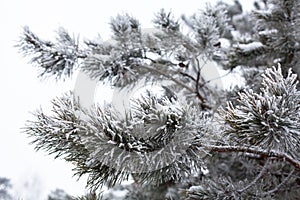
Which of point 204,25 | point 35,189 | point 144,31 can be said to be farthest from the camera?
point 35,189

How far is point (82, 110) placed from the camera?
65 centimetres

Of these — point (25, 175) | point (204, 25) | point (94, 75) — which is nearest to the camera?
point (94, 75)

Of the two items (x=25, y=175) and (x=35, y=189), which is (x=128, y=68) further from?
(x=25, y=175)

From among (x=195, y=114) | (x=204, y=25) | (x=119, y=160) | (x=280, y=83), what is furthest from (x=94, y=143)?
(x=204, y=25)

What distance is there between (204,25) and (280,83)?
2.97 feet

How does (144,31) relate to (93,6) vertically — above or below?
below

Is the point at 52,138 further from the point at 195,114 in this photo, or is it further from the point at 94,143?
the point at 195,114

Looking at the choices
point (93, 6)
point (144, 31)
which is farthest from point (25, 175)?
point (144, 31)

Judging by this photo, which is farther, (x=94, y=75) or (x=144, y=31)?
(x=144, y=31)

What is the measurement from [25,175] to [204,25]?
8712mm

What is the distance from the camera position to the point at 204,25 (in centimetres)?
143

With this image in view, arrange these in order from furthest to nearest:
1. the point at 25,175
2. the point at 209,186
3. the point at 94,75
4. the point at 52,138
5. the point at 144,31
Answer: the point at 25,175 → the point at 144,31 → the point at 94,75 → the point at 209,186 → the point at 52,138

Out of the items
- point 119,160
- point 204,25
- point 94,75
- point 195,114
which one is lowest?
point 119,160

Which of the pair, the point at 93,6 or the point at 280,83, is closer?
the point at 280,83
